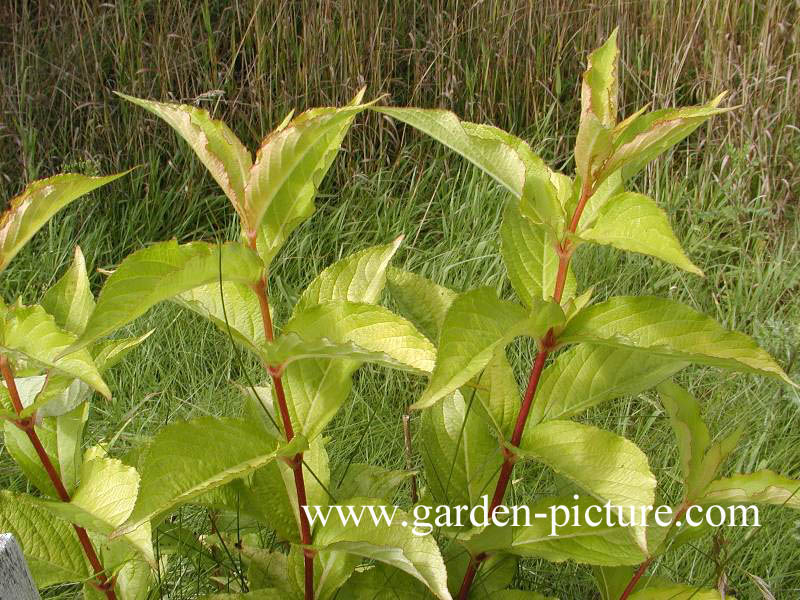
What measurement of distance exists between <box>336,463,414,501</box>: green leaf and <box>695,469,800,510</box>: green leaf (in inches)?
12.6

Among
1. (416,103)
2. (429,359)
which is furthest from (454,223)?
(429,359)

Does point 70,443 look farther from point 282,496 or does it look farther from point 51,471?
point 282,496

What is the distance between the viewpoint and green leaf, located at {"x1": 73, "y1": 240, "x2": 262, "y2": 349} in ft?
2.37

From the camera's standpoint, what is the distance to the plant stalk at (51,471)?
92 cm

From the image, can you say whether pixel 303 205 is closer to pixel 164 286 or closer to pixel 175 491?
pixel 164 286

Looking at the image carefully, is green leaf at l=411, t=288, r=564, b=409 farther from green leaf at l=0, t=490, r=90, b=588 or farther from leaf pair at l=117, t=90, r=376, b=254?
green leaf at l=0, t=490, r=90, b=588

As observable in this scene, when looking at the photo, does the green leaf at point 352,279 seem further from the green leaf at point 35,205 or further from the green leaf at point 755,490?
the green leaf at point 755,490

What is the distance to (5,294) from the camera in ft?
8.89

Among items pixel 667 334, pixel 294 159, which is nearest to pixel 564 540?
pixel 667 334

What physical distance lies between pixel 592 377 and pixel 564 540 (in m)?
0.18

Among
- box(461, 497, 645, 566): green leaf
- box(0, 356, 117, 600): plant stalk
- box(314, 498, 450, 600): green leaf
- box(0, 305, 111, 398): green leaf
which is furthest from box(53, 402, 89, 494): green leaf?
box(461, 497, 645, 566): green leaf

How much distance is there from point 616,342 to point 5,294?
7.51ft

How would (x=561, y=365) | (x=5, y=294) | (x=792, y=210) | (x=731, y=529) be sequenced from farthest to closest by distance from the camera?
(x=792, y=210) < (x=5, y=294) < (x=731, y=529) < (x=561, y=365)

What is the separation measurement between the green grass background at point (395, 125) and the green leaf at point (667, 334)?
1.59 meters
